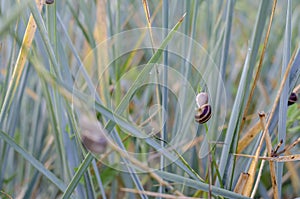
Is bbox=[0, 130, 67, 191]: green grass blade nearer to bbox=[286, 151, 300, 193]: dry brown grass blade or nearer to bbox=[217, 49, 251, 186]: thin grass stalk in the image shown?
bbox=[217, 49, 251, 186]: thin grass stalk

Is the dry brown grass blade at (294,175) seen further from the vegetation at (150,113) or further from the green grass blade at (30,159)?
the green grass blade at (30,159)

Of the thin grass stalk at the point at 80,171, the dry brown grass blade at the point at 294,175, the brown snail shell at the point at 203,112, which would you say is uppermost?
the brown snail shell at the point at 203,112

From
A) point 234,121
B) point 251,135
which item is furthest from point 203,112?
point 251,135

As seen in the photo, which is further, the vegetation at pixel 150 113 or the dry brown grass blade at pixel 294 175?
the dry brown grass blade at pixel 294 175

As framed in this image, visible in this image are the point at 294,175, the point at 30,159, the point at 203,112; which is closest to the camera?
the point at 203,112

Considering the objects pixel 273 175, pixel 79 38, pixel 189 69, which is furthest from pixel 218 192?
pixel 79 38

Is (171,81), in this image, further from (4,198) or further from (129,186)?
(4,198)

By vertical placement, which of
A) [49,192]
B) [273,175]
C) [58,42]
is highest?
[58,42]

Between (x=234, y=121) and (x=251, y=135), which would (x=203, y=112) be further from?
(x=251, y=135)

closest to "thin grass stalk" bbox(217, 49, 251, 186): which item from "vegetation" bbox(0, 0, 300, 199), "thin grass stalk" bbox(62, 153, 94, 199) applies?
"vegetation" bbox(0, 0, 300, 199)

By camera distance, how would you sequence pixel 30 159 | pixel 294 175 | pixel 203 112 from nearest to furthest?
pixel 203 112
pixel 30 159
pixel 294 175

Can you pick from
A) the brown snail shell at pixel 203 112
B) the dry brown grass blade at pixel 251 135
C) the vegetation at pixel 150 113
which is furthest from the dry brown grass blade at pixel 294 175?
the brown snail shell at pixel 203 112
